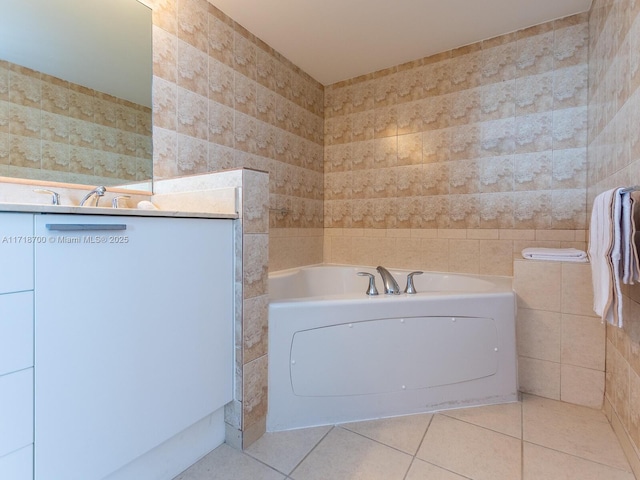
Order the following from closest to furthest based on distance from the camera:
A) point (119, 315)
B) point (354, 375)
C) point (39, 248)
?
point (39, 248) → point (119, 315) → point (354, 375)

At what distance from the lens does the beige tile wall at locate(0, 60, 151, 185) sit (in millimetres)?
1205

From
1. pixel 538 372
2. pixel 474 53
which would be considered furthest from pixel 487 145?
pixel 538 372

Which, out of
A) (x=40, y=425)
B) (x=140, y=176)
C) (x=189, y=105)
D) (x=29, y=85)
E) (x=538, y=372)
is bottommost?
(x=538, y=372)

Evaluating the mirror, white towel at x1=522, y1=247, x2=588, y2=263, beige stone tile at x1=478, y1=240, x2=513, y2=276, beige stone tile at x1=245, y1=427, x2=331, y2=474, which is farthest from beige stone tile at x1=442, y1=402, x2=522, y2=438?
the mirror

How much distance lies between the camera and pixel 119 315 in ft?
3.16

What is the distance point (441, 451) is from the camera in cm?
130

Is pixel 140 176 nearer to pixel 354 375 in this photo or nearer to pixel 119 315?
pixel 119 315

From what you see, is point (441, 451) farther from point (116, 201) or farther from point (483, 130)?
point (483, 130)

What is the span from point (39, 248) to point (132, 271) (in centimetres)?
25

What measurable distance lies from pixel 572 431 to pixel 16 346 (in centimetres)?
212

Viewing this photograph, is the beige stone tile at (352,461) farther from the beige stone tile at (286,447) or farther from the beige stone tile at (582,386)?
the beige stone tile at (582,386)

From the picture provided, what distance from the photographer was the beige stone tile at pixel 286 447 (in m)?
1.25

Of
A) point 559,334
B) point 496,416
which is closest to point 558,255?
point 559,334

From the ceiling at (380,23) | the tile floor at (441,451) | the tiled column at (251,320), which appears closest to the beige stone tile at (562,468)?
the tile floor at (441,451)
